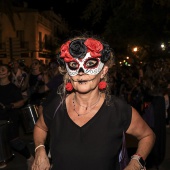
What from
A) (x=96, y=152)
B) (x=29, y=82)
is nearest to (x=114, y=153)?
(x=96, y=152)

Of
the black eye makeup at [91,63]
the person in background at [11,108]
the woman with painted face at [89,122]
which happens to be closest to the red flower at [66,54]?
the woman with painted face at [89,122]

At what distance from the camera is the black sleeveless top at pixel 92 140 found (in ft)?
7.53

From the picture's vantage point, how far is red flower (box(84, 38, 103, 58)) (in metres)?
2.34

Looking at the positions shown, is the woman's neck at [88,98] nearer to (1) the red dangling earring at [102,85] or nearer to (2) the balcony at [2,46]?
(1) the red dangling earring at [102,85]

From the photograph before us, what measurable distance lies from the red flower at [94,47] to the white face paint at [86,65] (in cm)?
3

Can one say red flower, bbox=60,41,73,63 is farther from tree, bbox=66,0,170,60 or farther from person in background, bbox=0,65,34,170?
tree, bbox=66,0,170,60

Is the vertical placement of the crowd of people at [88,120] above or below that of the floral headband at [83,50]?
below

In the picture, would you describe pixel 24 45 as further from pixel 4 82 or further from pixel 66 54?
pixel 66 54

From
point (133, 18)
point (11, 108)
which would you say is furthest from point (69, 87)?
point (133, 18)

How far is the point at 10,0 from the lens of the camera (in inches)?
294

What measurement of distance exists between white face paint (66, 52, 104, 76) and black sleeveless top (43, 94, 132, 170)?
28cm

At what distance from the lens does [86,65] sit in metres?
2.36

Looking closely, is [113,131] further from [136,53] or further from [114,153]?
[136,53]

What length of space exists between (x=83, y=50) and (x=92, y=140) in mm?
640
